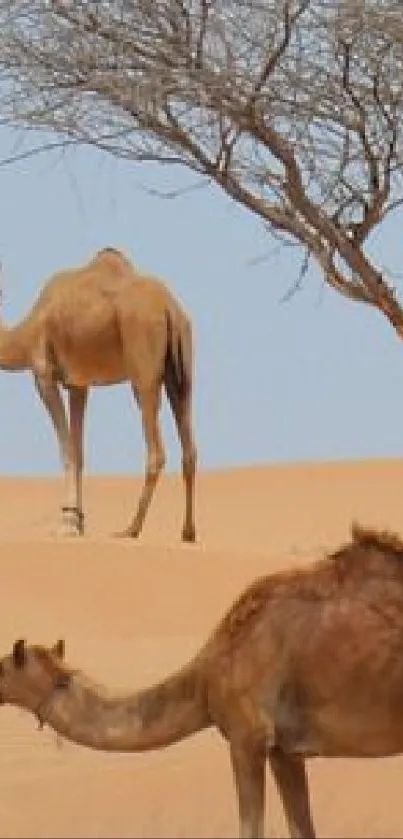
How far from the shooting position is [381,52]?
59.1ft

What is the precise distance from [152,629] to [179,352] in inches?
126

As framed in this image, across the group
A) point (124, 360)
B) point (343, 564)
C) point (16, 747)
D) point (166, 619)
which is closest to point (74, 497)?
point (124, 360)

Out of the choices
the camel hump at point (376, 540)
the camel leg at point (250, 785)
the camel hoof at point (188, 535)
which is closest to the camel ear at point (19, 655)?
the camel leg at point (250, 785)

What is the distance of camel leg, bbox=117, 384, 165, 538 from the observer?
2039 cm

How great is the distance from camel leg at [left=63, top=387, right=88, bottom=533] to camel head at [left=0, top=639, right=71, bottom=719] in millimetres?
11979

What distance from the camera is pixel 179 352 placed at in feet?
67.9

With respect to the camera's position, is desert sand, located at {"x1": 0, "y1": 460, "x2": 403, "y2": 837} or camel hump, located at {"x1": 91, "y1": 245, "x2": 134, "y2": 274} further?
camel hump, located at {"x1": 91, "y1": 245, "x2": 134, "y2": 274}

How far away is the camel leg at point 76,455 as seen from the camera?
68.7 ft

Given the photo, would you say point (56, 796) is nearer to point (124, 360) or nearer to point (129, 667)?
point (129, 667)

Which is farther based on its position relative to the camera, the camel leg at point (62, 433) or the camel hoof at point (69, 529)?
the camel leg at point (62, 433)

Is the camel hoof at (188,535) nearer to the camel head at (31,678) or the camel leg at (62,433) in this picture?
the camel leg at (62,433)

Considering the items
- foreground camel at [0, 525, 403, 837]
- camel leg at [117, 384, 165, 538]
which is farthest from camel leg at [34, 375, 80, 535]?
foreground camel at [0, 525, 403, 837]

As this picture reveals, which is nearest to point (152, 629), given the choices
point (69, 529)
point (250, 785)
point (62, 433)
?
point (69, 529)

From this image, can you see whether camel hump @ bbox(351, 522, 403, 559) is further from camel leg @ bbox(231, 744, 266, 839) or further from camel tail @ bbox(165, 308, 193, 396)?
camel tail @ bbox(165, 308, 193, 396)
